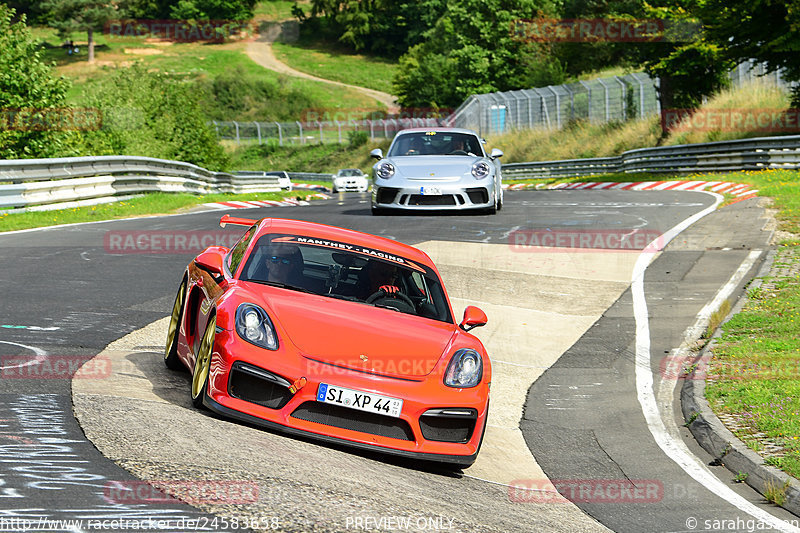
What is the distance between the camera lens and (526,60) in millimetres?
76938

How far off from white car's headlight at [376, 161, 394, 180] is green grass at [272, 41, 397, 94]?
103m

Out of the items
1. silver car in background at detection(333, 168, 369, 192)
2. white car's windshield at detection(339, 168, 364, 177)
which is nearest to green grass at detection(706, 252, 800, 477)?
silver car in background at detection(333, 168, 369, 192)

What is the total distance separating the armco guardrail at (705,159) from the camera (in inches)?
1105

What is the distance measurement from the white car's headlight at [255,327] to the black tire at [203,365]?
0.64 feet

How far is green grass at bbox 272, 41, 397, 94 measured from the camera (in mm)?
123438

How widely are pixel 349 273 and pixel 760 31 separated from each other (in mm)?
25350

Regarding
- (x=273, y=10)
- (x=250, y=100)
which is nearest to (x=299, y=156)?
(x=250, y=100)

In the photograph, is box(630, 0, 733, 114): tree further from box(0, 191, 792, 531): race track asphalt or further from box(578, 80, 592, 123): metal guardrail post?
box(0, 191, 792, 531): race track asphalt

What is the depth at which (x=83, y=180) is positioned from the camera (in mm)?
21875

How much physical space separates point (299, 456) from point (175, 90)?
122ft

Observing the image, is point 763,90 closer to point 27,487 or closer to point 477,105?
point 477,105

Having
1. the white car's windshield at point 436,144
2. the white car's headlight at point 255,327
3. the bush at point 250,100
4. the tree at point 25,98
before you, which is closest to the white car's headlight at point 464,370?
the white car's headlight at point 255,327

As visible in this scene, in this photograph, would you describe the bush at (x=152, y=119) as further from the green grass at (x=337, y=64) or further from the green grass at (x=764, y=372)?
the green grass at (x=337, y=64)

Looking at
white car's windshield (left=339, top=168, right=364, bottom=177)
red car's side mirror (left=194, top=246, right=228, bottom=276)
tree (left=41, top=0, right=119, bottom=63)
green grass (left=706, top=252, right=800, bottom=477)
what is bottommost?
white car's windshield (left=339, top=168, right=364, bottom=177)
